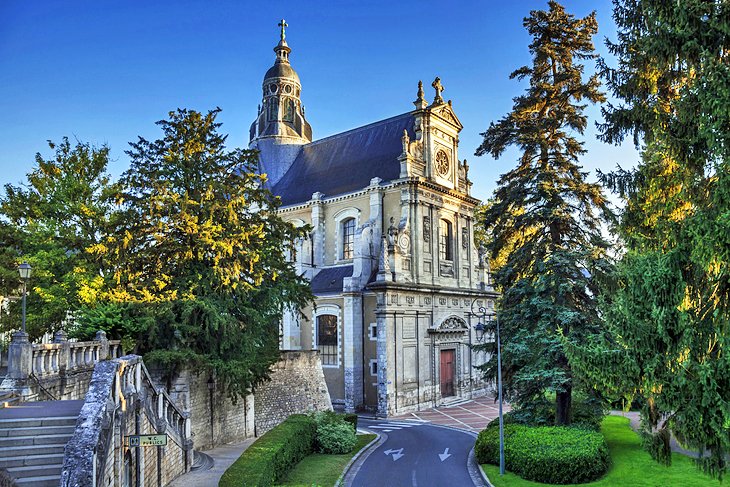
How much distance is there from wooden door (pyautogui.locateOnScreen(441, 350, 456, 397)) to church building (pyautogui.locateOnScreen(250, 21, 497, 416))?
7 centimetres

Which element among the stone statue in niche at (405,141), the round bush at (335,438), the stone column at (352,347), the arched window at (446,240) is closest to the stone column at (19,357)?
the round bush at (335,438)

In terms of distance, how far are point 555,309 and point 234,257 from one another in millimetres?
12235

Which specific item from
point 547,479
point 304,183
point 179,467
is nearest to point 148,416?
point 179,467

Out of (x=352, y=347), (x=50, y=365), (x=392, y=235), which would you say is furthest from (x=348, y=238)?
(x=50, y=365)

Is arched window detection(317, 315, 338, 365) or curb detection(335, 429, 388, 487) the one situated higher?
arched window detection(317, 315, 338, 365)

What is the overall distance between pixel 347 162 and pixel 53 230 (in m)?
21.4

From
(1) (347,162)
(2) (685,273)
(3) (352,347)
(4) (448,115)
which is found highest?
(4) (448,115)

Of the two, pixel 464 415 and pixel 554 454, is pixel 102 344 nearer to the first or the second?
pixel 554 454

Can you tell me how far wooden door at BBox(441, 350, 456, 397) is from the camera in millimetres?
37844

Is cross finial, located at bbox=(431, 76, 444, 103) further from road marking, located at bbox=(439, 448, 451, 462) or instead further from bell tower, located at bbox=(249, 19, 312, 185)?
road marking, located at bbox=(439, 448, 451, 462)

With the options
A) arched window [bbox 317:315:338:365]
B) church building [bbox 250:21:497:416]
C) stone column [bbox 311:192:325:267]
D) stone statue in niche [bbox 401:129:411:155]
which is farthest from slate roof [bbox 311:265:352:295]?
stone statue in niche [bbox 401:129:411:155]

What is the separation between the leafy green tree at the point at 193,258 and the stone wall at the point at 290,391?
156 inches

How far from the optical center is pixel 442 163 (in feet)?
128

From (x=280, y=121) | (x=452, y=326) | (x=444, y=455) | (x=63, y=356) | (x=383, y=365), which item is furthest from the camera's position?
(x=280, y=121)
